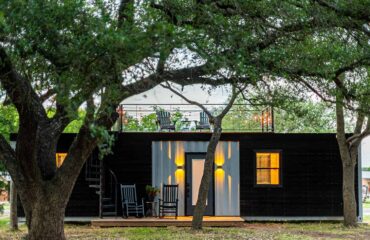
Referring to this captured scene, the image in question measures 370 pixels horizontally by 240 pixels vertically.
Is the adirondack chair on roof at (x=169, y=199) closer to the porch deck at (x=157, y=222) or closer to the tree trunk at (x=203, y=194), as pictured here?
the porch deck at (x=157, y=222)

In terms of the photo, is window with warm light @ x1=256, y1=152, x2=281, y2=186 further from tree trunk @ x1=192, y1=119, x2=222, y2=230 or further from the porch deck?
tree trunk @ x1=192, y1=119, x2=222, y2=230

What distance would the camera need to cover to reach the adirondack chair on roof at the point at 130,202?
15.1 metres

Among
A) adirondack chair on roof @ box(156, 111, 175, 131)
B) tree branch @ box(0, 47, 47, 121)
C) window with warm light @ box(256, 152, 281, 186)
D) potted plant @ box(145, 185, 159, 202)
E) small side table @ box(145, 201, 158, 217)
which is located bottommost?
small side table @ box(145, 201, 158, 217)

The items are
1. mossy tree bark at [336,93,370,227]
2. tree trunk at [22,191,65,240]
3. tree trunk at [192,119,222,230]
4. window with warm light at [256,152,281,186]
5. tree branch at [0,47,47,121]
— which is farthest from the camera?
window with warm light at [256,152,281,186]

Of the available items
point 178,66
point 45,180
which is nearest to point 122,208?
point 45,180

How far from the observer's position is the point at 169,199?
15.5 m

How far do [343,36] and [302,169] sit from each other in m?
7.54

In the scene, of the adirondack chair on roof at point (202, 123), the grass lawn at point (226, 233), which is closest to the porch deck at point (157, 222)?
the grass lawn at point (226, 233)

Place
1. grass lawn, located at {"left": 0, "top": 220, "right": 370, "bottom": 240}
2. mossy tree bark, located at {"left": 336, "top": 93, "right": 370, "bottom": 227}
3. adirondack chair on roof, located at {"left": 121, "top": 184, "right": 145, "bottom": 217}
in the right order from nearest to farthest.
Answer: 1. grass lawn, located at {"left": 0, "top": 220, "right": 370, "bottom": 240}
2. mossy tree bark, located at {"left": 336, "top": 93, "right": 370, "bottom": 227}
3. adirondack chair on roof, located at {"left": 121, "top": 184, "right": 145, "bottom": 217}

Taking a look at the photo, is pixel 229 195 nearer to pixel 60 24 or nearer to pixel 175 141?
pixel 175 141

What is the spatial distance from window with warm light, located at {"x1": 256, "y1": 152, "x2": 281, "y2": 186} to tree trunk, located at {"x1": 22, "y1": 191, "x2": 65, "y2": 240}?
7.94 metres

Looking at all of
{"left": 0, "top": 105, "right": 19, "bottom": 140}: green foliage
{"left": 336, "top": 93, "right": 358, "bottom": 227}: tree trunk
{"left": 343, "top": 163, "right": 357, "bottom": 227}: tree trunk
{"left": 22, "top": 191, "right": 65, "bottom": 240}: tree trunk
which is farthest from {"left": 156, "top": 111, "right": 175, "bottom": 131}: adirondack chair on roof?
{"left": 22, "top": 191, "right": 65, "bottom": 240}: tree trunk

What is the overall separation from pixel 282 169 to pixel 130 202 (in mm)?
4161

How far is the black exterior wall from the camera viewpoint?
15.9 m
